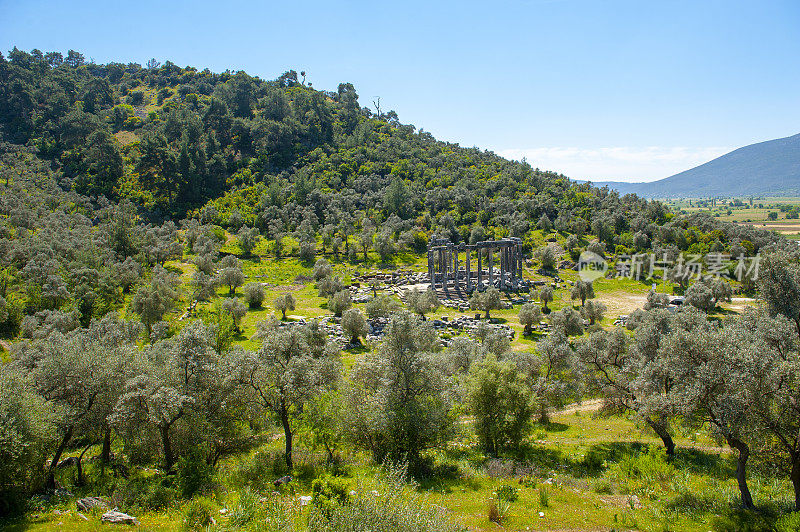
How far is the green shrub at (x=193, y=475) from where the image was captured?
65.5ft

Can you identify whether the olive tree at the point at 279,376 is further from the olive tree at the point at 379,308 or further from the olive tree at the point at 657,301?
the olive tree at the point at 657,301

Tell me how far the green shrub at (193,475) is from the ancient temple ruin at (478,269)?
54.2 m

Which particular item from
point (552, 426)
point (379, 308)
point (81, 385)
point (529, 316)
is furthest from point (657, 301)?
point (81, 385)

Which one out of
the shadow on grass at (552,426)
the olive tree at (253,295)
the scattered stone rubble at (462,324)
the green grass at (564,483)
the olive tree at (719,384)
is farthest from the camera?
the olive tree at (253,295)

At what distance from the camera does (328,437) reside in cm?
2422

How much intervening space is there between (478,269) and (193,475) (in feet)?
202

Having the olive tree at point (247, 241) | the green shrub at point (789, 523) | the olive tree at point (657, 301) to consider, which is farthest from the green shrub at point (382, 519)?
the olive tree at point (247, 241)

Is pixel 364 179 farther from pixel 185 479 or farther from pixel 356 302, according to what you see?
pixel 185 479

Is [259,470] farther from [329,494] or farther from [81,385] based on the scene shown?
[81,385]

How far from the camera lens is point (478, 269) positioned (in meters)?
76.6

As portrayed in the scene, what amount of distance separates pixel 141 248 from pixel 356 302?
135ft

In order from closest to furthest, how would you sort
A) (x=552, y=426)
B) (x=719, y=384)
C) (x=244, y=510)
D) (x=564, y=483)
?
(x=244, y=510) → (x=719, y=384) → (x=564, y=483) → (x=552, y=426)

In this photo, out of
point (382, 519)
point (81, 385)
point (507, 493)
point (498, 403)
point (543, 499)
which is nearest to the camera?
point (382, 519)

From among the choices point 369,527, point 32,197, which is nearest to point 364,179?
point 32,197
